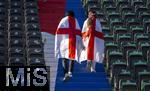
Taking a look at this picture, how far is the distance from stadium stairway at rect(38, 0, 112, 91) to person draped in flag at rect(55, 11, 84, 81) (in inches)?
81.1

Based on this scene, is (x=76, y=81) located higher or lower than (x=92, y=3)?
lower

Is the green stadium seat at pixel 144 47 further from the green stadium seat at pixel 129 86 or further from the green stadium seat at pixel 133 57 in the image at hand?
the green stadium seat at pixel 129 86

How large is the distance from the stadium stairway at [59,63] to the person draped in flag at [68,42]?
2.06 m

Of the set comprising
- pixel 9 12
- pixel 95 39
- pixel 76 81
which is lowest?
pixel 76 81

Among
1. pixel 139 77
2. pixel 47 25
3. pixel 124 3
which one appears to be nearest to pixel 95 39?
pixel 139 77

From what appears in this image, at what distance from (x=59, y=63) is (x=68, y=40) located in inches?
141

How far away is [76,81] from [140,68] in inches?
66.3

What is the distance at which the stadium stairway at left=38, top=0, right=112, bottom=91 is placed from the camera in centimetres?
1532

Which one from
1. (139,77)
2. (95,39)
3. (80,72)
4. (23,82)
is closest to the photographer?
(23,82)

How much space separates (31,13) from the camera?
19328 millimetres

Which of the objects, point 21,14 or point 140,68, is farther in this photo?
point 21,14

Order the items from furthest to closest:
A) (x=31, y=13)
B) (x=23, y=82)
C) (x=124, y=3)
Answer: (x=124, y=3) < (x=31, y=13) < (x=23, y=82)

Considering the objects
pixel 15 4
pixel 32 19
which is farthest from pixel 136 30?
pixel 15 4

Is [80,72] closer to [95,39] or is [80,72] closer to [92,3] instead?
[95,39]
